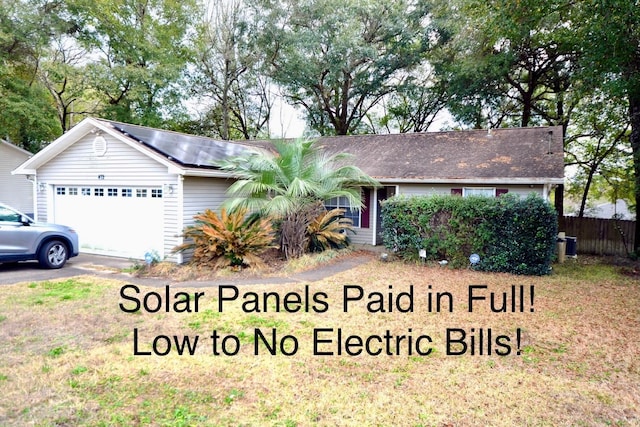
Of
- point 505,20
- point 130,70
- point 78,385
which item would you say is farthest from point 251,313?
point 130,70

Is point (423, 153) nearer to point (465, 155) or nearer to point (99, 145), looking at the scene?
point (465, 155)

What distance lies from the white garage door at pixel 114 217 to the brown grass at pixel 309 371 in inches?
141

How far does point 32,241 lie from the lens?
844cm

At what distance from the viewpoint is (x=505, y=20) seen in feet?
29.1

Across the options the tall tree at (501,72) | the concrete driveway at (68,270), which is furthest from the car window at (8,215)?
the tall tree at (501,72)

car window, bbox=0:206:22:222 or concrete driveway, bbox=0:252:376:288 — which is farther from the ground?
car window, bbox=0:206:22:222

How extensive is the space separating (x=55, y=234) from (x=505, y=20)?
11205mm

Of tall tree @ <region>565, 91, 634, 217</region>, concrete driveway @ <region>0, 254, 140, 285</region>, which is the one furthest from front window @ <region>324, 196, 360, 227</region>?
tall tree @ <region>565, 91, 634, 217</region>

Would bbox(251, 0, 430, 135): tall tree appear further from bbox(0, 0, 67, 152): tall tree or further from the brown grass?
the brown grass

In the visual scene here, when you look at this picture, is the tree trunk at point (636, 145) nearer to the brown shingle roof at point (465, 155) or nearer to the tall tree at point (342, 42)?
the brown shingle roof at point (465, 155)

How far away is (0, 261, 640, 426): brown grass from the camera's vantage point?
323 cm

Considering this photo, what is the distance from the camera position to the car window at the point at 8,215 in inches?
327

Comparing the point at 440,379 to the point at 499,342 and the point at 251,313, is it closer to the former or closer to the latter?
the point at 499,342

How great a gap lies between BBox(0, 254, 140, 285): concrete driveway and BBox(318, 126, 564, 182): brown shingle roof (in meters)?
7.63
